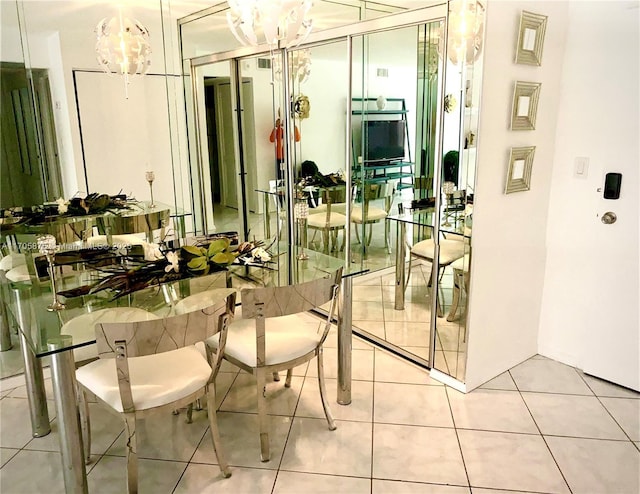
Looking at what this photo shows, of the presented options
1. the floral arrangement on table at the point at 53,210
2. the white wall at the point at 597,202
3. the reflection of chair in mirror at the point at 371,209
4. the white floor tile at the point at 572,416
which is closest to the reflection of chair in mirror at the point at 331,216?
the reflection of chair in mirror at the point at 371,209

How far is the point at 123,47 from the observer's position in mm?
2701

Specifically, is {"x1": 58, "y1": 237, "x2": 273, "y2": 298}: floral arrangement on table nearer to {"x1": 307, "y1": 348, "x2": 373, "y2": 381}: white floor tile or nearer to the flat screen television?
{"x1": 307, "y1": 348, "x2": 373, "y2": 381}: white floor tile

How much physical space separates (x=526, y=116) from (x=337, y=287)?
128 centimetres

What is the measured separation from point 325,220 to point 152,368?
1.91 meters

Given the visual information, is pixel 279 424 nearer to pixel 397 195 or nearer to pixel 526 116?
pixel 397 195

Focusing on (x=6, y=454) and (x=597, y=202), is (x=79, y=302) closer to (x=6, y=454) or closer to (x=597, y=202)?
(x=6, y=454)

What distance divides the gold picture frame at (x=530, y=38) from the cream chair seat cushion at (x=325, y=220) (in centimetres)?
155

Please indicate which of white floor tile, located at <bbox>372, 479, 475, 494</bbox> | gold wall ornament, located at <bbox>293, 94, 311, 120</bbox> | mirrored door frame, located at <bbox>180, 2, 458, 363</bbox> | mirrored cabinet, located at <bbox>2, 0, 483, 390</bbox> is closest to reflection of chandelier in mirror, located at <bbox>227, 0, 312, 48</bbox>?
mirrored cabinet, located at <bbox>2, 0, 483, 390</bbox>

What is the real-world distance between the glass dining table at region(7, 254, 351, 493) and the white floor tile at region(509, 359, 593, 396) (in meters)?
1.00

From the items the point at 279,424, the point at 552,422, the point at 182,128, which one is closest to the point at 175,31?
the point at 182,128

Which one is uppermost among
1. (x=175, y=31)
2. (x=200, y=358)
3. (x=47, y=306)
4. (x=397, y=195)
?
(x=175, y=31)

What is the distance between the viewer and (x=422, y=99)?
281cm

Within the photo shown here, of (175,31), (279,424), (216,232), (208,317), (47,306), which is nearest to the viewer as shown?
(208,317)

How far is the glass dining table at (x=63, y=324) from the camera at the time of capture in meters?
1.64
